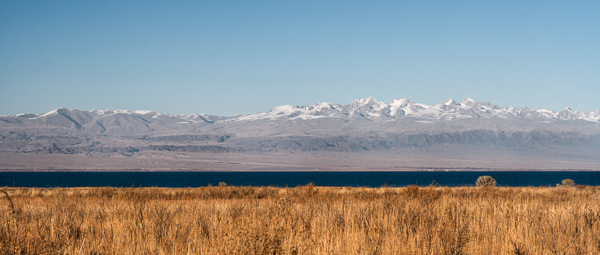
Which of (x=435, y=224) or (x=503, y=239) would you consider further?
(x=435, y=224)

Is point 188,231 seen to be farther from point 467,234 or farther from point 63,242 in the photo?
point 467,234

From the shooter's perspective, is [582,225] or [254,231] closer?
[254,231]

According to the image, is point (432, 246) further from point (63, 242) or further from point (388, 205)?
point (63, 242)

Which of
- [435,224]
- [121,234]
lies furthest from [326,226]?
[121,234]

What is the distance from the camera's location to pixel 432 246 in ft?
22.6

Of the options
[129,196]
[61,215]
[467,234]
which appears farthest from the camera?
[129,196]

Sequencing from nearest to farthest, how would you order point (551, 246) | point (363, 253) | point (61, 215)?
point (363, 253) < point (551, 246) < point (61, 215)

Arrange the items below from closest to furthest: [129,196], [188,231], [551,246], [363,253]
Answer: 1. [363,253]
2. [551,246]
3. [188,231]
4. [129,196]

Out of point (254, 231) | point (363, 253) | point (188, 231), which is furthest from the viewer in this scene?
point (188, 231)

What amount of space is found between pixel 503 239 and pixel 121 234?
237 inches

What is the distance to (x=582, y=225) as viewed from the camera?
8.59 meters

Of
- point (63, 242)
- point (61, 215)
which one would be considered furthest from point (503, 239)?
point (61, 215)

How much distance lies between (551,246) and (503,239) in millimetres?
769

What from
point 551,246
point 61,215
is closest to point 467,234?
point 551,246
